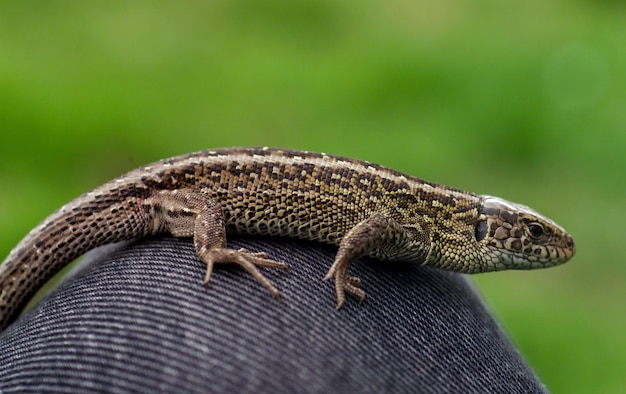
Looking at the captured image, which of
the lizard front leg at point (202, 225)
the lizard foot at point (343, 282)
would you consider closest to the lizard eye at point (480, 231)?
the lizard foot at point (343, 282)

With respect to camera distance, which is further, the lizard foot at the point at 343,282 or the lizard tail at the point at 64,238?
the lizard tail at the point at 64,238

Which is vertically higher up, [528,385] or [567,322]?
[528,385]

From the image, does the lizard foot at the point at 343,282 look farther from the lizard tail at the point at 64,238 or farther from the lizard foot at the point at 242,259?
the lizard tail at the point at 64,238

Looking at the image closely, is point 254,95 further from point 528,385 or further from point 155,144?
point 528,385

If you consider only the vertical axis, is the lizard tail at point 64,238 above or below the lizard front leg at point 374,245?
below

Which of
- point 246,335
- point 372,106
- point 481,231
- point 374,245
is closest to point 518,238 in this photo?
point 481,231

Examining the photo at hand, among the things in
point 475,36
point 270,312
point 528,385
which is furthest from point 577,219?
point 270,312

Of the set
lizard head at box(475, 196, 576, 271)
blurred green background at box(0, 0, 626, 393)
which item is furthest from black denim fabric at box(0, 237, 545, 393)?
blurred green background at box(0, 0, 626, 393)

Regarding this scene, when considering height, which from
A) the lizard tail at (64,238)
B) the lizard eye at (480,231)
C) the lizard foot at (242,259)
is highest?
the lizard eye at (480,231)

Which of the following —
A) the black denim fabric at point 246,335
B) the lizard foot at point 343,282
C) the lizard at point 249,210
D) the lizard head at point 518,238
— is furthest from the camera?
the lizard head at point 518,238

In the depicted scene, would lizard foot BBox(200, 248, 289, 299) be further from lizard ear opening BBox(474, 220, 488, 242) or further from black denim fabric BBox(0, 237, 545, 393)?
lizard ear opening BBox(474, 220, 488, 242)
